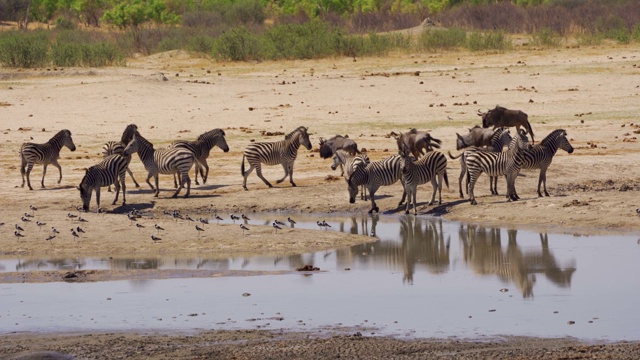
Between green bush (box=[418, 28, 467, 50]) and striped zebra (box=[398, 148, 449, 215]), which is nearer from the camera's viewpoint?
striped zebra (box=[398, 148, 449, 215])

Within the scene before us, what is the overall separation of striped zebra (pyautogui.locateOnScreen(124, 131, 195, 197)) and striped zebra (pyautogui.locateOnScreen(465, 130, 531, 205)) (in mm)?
4856

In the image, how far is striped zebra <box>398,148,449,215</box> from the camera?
18.8 meters

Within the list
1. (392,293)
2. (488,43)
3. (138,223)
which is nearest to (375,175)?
(138,223)

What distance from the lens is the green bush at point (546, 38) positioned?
41.3 m

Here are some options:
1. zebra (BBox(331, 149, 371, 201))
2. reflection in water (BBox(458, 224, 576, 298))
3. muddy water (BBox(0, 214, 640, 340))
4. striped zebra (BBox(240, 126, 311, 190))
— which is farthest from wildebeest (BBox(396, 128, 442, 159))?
muddy water (BBox(0, 214, 640, 340))

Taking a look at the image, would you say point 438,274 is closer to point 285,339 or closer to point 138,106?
point 285,339

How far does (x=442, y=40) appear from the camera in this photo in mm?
42000

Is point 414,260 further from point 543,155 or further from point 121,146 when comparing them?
point 121,146

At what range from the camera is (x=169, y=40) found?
4834cm

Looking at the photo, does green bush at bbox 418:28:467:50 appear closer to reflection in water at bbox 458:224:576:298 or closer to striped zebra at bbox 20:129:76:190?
striped zebra at bbox 20:129:76:190

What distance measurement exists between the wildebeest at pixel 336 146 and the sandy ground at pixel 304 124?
1.00 feet

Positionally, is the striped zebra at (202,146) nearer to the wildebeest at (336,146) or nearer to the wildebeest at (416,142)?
the wildebeest at (336,146)

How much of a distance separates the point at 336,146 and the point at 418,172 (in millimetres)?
3769

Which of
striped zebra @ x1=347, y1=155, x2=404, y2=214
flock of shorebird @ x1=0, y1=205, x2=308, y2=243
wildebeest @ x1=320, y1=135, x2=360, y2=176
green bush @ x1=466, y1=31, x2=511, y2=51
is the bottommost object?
flock of shorebird @ x1=0, y1=205, x2=308, y2=243
